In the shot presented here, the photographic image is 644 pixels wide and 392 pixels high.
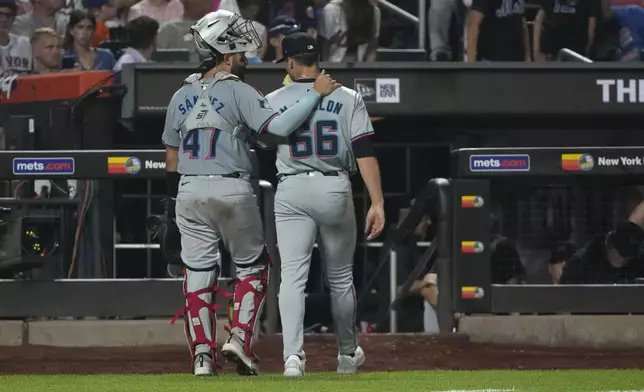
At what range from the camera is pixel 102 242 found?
9719 mm

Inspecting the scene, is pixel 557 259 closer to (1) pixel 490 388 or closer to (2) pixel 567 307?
(2) pixel 567 307

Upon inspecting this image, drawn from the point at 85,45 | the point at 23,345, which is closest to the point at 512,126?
the point at 85,45

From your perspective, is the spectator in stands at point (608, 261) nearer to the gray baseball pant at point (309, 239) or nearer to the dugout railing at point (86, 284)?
the dugout railing at point (86, 284)

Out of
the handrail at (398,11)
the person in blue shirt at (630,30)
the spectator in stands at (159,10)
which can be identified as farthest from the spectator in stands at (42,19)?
the person in blue shirt at (630,30)

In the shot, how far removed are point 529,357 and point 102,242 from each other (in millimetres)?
2977

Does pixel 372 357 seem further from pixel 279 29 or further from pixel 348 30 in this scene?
pixel 348 30

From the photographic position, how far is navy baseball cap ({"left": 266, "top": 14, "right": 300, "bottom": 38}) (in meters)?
12.0

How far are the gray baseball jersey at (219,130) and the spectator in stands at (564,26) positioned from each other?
6.31 meters

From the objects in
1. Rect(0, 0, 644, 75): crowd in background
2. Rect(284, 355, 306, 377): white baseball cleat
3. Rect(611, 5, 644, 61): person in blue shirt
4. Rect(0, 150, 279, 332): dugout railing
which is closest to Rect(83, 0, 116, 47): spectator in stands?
Rect(0, 0, 644, 75): crowd in background

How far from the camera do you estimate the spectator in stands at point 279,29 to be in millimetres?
12041

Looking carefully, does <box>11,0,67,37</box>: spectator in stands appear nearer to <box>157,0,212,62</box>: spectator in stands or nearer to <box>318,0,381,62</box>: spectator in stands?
<box>157,0,212,62</box>: spectator in stands

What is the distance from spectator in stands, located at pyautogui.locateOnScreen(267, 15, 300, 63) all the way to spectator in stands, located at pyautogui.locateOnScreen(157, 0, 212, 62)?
0.74 metres

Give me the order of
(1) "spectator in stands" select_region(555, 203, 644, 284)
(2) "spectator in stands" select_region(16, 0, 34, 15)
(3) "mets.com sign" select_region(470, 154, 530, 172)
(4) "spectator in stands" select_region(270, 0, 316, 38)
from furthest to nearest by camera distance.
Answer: (2) "spectator in stands" select_region(16, 0, 34, 15)
(4) "spectator in stands" select_region(270, 0, 316, 38)
(3) "mets.com sign" select_region(470, 154, 530, 172)
(1) "spectator in stands" select_region(555, 203, 644, 284)

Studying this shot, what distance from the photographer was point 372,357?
8.64 meters
